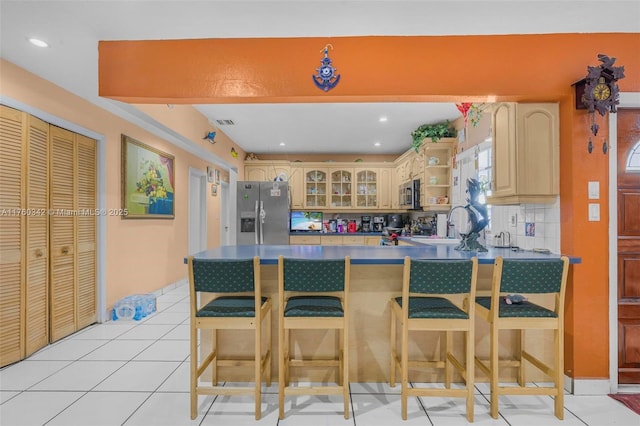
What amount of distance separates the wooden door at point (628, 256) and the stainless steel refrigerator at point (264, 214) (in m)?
4.61

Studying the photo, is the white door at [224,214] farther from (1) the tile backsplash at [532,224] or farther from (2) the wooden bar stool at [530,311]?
→ (2) the wooden bar stool at [530,311]

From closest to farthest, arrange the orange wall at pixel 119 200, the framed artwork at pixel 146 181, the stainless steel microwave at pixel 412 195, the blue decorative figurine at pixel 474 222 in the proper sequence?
the blue decorative figurine at pixel 474 222 < the orange wall at pixel 119 200 < the framed artwork at pixel 146 181 < the stainless steel microwave at pixel 412 195

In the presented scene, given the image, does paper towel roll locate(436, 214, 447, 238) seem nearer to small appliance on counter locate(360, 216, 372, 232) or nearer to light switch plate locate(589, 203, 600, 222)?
small appliance on counter locate(360, 216, 372, 232)

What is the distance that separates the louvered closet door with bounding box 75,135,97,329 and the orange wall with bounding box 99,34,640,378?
128 centimetres

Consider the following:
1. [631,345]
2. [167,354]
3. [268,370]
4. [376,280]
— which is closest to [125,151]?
[167,354]

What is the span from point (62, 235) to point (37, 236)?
0.29m

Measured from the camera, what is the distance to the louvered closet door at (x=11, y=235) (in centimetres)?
251

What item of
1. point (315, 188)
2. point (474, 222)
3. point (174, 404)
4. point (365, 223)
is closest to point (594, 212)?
point (474, 222)

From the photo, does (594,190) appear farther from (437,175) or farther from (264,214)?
(264,214)

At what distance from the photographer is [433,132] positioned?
4.76 m

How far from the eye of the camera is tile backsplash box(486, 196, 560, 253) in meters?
2.43

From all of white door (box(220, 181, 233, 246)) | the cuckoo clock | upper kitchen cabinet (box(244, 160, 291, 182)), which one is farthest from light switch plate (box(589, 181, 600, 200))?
white door (box(220, 181, 233, 246))

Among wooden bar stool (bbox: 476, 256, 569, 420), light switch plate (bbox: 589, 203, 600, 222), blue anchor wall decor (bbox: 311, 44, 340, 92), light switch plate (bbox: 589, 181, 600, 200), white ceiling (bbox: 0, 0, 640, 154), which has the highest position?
white ceiling (bbox: 0, 0, 640, 154)

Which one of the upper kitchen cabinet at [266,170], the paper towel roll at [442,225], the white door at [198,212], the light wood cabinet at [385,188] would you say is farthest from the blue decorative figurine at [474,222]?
the white door at [198,212]
